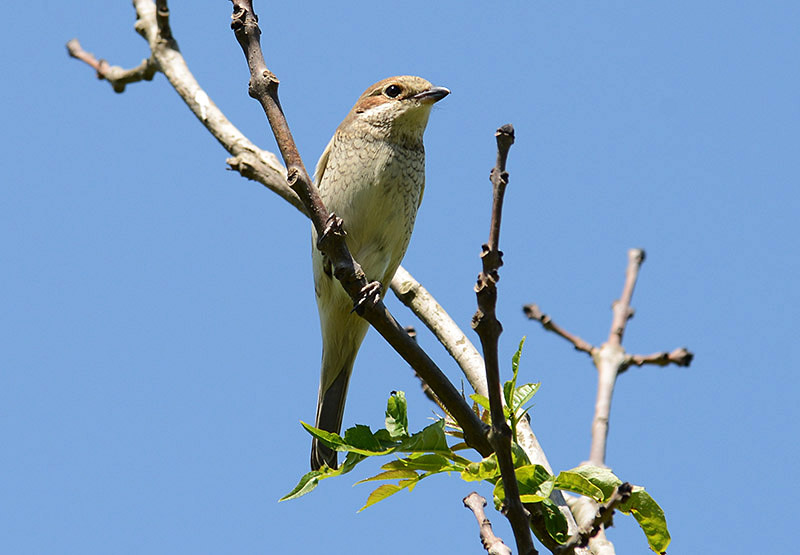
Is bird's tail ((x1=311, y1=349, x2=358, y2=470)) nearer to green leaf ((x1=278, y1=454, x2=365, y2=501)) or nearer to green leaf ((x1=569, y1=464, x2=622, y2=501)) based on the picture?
green leaf ((x1=278, y1=454, x2=365, y2=501))

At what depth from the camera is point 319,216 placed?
2934 millimetres

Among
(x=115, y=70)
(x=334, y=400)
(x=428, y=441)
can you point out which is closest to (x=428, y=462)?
(x=428, y=441)

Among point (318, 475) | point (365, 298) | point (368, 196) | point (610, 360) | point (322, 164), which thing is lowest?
point (318, 475)

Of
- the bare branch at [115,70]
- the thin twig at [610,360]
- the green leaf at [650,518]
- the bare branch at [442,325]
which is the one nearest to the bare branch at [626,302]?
the thin twig at [610,360]

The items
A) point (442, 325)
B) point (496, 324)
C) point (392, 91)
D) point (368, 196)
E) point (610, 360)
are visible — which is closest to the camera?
point (496, 324)

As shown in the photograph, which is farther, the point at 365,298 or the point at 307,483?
the point at 365,298

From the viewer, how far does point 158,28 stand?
20.7ft

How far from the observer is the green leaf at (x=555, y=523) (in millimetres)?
2791

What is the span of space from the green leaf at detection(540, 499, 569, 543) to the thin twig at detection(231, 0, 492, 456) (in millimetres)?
260

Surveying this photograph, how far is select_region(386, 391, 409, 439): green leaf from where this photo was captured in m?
2.86

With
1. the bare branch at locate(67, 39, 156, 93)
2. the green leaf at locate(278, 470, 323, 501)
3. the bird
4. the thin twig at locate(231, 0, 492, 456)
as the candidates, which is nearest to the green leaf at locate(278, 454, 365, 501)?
the green leaf at locate(278, 470, 323, 501)

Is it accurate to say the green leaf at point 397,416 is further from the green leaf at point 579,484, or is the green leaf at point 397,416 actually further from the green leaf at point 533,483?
the green leaf at point 579,484

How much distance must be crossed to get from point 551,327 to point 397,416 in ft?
7.17

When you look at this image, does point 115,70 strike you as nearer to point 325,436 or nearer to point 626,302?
point 626,302
